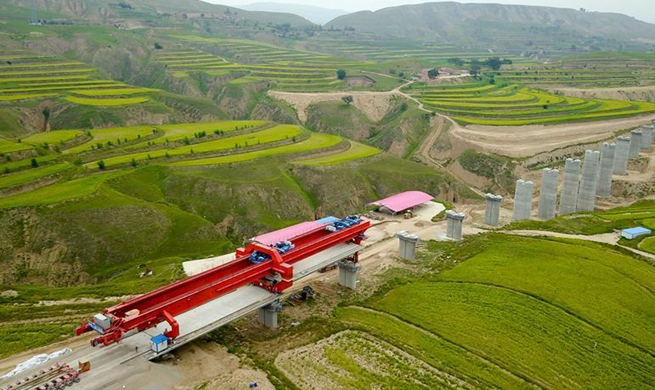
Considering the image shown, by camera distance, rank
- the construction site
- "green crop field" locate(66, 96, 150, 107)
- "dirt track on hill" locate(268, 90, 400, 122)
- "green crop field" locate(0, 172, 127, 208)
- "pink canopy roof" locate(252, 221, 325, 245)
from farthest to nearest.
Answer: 1. "dirt track on hill" locate(268, 90, 400, 122)
2. "green crop field" locate(66, 96, 150, 107)
3. "green crop field" locate(0, 172, 127, 208)
4. "pink canopy roof" locate(252, 221, 325, 245)
5. the construction site

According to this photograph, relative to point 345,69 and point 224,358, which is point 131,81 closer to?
point 345,69

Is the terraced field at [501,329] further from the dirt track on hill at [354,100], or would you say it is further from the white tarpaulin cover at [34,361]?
the dirt track on hill at [354,100]

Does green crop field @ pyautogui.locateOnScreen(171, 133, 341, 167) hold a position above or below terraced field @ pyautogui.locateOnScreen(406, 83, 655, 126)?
below

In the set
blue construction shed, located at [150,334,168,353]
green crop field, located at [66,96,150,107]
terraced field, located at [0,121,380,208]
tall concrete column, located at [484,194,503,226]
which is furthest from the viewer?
green crop field, located at [66,96,150,107]

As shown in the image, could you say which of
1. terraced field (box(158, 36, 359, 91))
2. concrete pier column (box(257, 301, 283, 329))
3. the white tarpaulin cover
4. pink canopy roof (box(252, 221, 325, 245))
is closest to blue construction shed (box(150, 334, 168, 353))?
the white tarpaulin cover

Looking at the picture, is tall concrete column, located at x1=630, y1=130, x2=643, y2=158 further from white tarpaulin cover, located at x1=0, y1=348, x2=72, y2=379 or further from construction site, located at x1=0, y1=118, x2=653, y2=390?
white tarpaulin cover, located at x1=0, y1=348, x2=72, y2=379

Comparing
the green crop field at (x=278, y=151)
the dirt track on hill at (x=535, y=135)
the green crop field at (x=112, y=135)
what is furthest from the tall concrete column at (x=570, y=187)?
the green crop field at (x=112, y=135)

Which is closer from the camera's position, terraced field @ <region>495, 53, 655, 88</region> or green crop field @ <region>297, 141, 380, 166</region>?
green crop field @ <region>297, 141, 380, 166</region>
